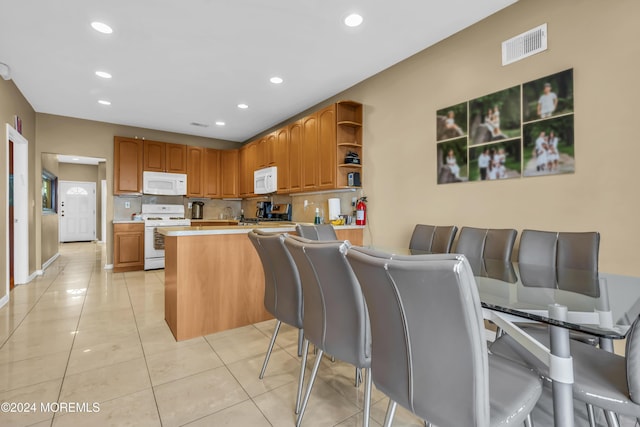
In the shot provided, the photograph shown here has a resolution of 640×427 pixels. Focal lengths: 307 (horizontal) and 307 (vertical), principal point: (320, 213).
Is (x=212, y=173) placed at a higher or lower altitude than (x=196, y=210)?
higher

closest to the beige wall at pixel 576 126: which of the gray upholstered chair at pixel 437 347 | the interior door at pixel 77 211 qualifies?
the gray upholstered chair at pixel 437 347

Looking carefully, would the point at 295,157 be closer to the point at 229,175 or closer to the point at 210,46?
the point at 210,46

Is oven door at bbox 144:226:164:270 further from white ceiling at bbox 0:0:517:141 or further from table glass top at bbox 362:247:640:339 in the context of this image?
table glass top at bbox 362:247:640:339

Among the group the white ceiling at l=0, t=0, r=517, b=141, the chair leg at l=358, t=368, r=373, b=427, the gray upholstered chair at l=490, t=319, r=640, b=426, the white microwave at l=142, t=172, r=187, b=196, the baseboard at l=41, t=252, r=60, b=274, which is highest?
the white ceiling at l=0, t=0, r=517, b=141

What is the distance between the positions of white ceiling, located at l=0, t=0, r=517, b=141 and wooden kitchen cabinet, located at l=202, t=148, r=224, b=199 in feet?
6.09

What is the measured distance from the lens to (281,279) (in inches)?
70.4

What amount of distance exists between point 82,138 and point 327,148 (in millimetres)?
4375

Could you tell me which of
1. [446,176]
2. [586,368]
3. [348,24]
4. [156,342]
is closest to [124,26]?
[348,24]

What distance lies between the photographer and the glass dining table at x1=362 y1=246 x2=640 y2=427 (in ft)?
2.96

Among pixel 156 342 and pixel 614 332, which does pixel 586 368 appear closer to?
pixel 614 332

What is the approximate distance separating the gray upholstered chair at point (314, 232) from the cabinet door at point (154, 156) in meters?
4.26

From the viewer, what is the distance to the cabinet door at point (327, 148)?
3812 mm

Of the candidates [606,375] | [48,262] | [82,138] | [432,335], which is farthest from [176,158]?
[606,375]

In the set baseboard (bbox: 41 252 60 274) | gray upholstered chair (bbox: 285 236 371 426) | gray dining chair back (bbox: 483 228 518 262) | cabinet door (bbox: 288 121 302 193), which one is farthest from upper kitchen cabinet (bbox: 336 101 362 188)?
baseboard (bbox: 41 252 60 274)
